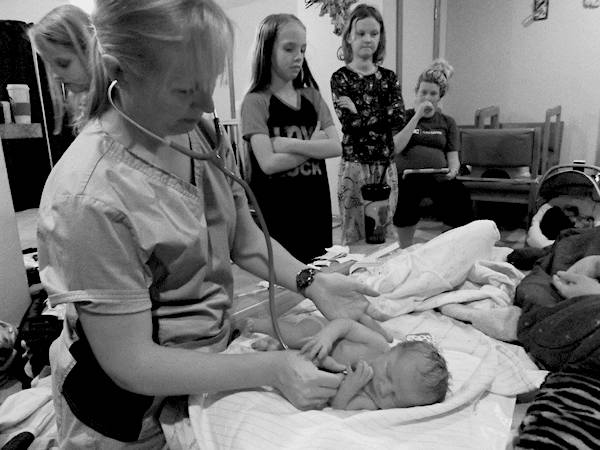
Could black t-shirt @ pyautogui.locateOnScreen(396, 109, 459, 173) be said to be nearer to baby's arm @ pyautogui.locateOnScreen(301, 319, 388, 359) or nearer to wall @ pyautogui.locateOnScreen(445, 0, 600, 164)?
wall @ pyautogui.locateOnScreen(445, 0, 600, 164)

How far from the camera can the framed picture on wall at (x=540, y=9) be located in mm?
4609

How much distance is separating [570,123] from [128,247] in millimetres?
5070

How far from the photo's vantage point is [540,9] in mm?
4648

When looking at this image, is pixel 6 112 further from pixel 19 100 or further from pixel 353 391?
pixel 353 391

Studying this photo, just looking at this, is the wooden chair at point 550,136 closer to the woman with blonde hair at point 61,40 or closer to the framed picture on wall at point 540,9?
the framed picture on wall at point 540,9

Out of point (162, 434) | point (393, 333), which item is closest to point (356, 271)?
point (393, 333)

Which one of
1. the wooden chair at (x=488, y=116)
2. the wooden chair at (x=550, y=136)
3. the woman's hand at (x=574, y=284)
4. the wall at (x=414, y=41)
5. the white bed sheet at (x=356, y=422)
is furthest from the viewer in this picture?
the wooden chair at (x=488, y=116)

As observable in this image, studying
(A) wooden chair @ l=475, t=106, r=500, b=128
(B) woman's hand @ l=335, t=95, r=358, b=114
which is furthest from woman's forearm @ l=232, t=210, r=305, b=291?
(A) wooden chair @ l=475, t=106, r=500, b=128

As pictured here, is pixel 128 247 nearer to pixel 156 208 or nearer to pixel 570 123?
pixel 156 208

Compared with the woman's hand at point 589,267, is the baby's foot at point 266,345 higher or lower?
higher

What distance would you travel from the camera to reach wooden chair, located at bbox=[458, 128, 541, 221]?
384 centimetres

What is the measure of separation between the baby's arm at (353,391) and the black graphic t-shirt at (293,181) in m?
1.05

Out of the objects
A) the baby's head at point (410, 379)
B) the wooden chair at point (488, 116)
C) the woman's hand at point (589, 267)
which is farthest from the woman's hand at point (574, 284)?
the wooden chair at point (488, 116)

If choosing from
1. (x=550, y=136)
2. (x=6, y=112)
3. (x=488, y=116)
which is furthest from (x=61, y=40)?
(x=550, y=136)
